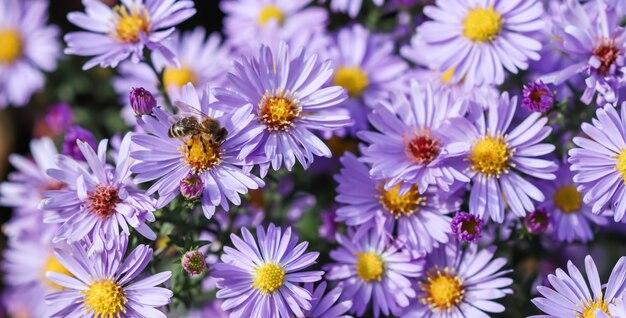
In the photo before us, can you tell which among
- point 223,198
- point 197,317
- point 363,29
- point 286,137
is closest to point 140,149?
point 223,198

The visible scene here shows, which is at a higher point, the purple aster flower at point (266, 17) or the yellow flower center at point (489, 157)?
the purple aster flower at point (266, 17)

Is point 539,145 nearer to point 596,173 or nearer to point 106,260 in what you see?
point 596,173

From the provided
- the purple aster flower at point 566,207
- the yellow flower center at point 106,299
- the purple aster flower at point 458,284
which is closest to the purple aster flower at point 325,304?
the purple aster flower at point 458,284

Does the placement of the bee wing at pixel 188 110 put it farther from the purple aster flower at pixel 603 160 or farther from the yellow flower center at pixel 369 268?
the purple aster flower at pixel 603 160

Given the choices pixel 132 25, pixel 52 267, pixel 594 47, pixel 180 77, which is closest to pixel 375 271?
pixel 594 47

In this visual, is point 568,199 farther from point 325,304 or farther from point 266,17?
point 266,17

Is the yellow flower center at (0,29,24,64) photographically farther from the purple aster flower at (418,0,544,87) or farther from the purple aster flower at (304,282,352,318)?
the purple aster flower at (304,282,352,318)
